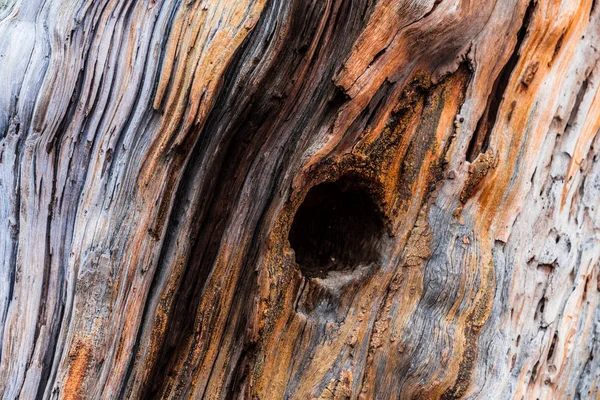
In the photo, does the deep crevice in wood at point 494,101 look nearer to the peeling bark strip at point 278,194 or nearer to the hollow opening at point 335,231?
the peeling bark strip at point 278,194

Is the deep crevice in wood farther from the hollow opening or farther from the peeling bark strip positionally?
the hollow opening

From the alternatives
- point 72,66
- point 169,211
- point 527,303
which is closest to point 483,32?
point 527,303

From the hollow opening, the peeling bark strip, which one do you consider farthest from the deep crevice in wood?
the hollow opening

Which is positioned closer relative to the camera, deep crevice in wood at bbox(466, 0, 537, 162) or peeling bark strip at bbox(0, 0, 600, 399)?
peeling bark strip at bbox(0, 0, 600, 399)

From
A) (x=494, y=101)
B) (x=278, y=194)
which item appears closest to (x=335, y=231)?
(x=278, y=194)

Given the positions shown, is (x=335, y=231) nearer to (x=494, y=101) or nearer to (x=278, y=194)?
(x=278, y=194)

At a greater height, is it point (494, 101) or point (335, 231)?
point (494, 101)

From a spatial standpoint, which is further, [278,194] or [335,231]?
[335,231]
